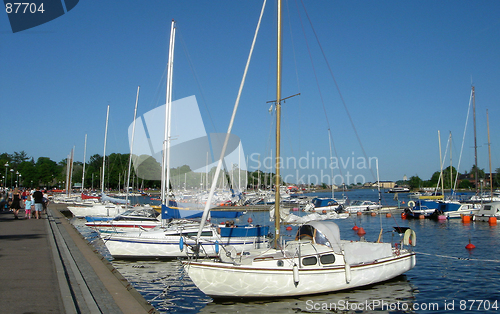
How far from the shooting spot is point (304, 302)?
13.5 meters

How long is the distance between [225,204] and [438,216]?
4075 cm

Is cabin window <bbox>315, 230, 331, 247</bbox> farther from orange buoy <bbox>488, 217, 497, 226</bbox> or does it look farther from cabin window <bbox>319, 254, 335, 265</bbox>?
orange buoy <bbox>488, 217, 497, 226</bbox>

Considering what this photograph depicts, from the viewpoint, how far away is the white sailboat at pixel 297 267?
1298cm

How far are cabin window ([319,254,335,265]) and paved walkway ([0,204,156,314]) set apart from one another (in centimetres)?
673

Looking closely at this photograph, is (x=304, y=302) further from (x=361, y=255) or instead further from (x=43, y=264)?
(x=43, y=264)

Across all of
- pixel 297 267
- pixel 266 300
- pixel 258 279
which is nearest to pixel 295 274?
pixel 297 267

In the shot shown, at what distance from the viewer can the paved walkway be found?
8.50 m

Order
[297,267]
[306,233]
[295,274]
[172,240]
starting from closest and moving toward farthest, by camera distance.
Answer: [295,274] → [297,267] → [306,233] → [172,240]

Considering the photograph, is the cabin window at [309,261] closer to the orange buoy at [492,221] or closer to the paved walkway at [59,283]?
the paved walkway at [59,283]

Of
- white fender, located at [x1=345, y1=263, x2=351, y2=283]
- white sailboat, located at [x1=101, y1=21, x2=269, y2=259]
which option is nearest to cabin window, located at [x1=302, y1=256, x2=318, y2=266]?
white fender, located at [x1=345, y1=263, x2=351, y2=283]

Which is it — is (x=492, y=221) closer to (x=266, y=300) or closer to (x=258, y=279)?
(x=266, y=300)

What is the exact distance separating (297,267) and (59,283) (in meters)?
7.60

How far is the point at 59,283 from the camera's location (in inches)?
400

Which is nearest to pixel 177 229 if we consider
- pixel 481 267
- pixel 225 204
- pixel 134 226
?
pixel 134 226
